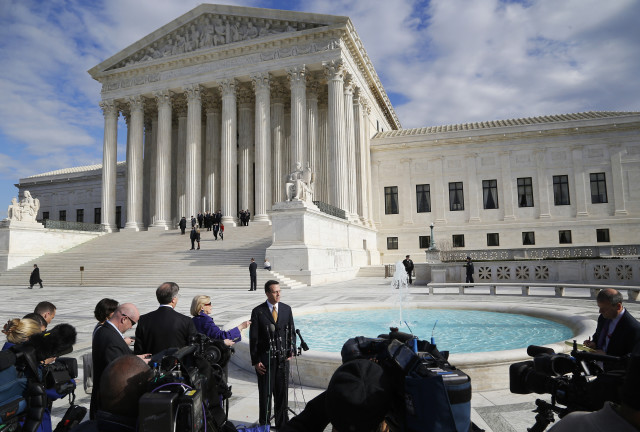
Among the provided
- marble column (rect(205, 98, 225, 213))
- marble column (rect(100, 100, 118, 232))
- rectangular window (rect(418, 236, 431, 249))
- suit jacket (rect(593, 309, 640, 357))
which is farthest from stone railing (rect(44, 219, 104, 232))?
suit jacket (rect(593, 309, 640, 357))

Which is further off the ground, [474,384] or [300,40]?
[300,40]

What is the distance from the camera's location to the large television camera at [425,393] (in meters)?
1.58

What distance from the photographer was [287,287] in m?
19.9

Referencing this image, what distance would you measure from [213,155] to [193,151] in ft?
12.1

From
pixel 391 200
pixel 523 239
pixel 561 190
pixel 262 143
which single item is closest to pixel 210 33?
pixel 262 143

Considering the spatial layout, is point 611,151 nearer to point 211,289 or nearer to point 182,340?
point 211,289

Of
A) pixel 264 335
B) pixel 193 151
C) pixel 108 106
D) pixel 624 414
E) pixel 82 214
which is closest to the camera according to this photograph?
pixel 624 414

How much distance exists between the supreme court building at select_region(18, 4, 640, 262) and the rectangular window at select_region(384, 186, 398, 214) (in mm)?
90

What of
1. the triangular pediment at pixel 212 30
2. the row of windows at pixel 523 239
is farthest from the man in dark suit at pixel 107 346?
the row of windows at pixel 523 239

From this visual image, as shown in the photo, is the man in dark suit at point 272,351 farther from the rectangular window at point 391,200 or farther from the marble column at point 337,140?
the rectangular window at point 391,200

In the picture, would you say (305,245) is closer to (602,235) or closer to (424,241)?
(424,241)

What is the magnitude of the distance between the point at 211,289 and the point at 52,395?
1681cm

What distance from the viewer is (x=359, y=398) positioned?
1.66 meters

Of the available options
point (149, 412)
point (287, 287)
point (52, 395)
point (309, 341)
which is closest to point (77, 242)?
point (287, 287)
